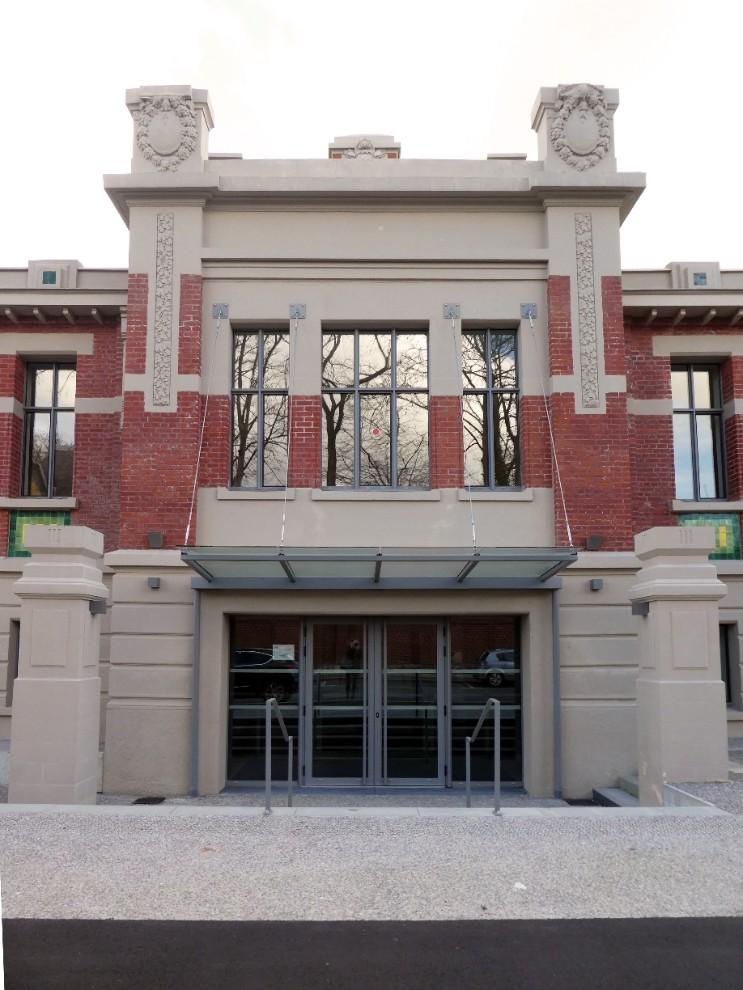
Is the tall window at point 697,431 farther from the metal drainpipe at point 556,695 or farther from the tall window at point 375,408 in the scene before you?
the tall window at point 375,408

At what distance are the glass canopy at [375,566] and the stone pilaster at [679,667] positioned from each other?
1.10 meters

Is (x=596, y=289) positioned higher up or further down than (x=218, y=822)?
higher up

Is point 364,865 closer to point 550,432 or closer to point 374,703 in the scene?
point 374,703

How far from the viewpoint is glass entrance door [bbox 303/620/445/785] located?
1324 centimetres

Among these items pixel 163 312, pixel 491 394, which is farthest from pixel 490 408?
pixel 163 312

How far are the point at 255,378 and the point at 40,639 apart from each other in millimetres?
5013

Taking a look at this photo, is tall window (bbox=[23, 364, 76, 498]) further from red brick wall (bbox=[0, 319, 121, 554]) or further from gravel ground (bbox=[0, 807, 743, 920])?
gravel ground (bbox=[0, 807, 743, 920])

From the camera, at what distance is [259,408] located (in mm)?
13844

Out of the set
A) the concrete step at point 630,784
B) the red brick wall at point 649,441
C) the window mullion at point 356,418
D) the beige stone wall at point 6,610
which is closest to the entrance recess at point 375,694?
the concrete step at point 630,784

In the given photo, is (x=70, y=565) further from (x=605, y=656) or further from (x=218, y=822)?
(x=605, y=656)

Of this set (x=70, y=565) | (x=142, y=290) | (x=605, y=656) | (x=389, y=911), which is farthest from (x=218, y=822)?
(x=142, y=290)

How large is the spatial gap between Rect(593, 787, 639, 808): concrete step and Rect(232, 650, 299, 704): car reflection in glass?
14.0 feet

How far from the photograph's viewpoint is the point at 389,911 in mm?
6441

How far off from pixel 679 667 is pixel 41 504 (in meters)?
10.1
